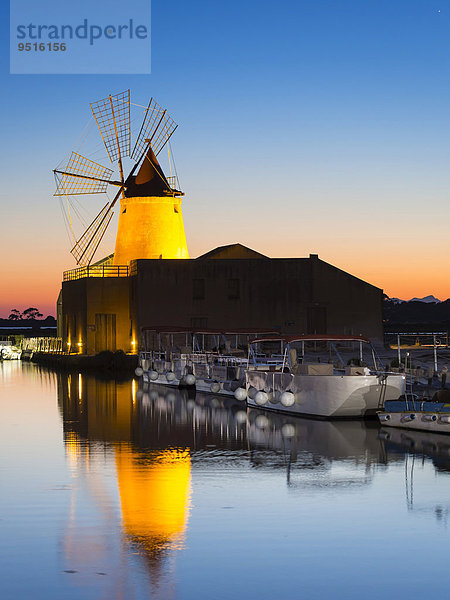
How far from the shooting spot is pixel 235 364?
3412 cm

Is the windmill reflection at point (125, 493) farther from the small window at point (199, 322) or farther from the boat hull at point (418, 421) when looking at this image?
the small window at point (199, 322)

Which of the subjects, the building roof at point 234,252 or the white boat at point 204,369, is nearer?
the white boat at point 204,369

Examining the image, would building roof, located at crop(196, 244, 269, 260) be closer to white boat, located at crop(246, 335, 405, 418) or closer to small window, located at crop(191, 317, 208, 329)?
small window, located at crop(191, 317, 208, 329)

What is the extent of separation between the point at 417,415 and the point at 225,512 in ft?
29.4

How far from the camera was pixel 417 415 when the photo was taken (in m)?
20.2

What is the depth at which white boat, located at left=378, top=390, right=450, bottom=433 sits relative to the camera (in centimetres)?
1964

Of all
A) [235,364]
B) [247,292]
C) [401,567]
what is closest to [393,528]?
[401,567]

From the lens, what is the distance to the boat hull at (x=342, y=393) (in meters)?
22.4

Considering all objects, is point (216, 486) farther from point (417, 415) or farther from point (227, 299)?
point (227, 299)

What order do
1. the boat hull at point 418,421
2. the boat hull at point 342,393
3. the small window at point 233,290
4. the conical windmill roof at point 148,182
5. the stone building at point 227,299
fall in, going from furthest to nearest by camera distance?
the conical windmill roof at point 148,182
the small window at point 233,290
the stone building at point 227,299
the boat hull at point 342,393
the boat hull at point 418,421

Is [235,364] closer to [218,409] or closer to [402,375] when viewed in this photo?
[218,409]

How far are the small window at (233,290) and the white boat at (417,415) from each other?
107ft

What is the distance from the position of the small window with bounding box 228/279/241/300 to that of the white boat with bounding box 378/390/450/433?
3274 cm

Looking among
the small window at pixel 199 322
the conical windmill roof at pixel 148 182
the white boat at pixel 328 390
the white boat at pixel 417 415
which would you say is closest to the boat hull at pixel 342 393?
the white boat at pixel 328 390
